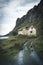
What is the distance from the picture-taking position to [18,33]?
9992 mm

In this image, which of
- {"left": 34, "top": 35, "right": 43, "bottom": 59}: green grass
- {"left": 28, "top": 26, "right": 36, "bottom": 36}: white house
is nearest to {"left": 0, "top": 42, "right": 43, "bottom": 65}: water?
{"left": 34, "top": 35, "right": 43, "bottom": 59}: green grass

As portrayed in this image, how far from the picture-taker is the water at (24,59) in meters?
8.79

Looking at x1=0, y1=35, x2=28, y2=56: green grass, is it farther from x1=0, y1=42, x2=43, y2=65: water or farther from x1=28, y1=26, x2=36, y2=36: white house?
x1=28, y1=26, x2=36, y2=36: white house

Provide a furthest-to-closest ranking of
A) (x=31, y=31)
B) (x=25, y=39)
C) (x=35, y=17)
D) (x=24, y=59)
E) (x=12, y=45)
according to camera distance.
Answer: (x=35, y=17), (x=31, y=31), (x=25, y=39), (x=12, y=45), (x=24, y=59)

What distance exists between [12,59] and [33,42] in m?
1.40

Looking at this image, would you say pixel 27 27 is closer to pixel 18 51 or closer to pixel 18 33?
pixel 18 33

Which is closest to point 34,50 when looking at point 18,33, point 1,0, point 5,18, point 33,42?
point 33,42

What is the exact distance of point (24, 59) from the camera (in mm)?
9039

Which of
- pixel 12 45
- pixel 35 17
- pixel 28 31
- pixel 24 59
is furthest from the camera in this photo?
pixel 35 17

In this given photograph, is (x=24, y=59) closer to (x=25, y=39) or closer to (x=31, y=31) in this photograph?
(x=25, y=39)

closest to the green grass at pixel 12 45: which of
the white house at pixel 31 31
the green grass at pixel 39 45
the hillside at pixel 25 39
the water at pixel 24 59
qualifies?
the hillside at pixel 25 39

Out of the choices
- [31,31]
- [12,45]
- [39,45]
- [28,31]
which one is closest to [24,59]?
[12,45]

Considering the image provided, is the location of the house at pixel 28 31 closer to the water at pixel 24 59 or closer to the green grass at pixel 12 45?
the green grass at pixel 12 45

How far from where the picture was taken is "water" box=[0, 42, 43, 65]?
8.79 metres
